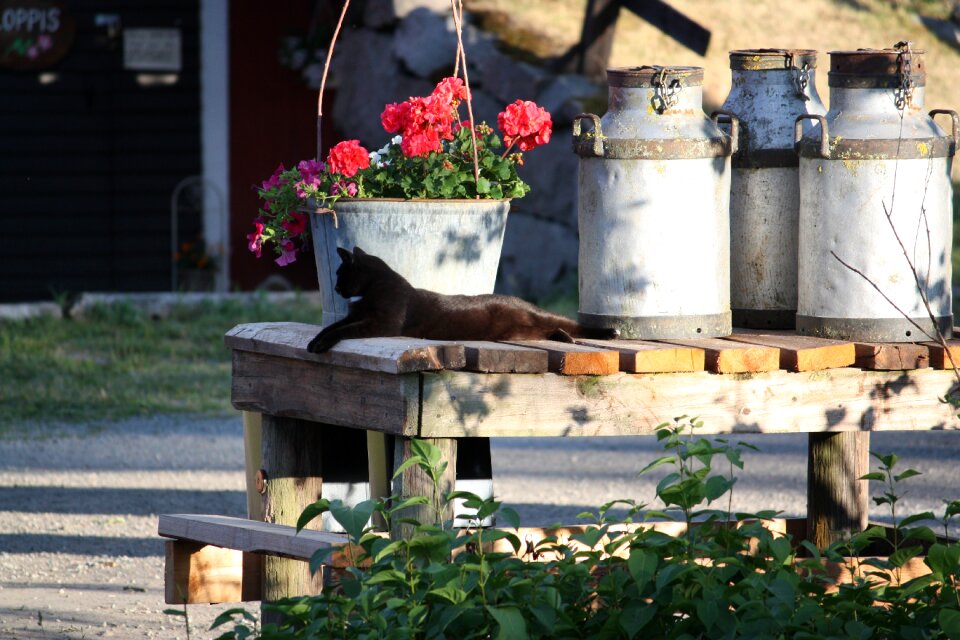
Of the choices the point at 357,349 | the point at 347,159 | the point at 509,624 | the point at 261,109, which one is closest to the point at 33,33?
the point at 261,109

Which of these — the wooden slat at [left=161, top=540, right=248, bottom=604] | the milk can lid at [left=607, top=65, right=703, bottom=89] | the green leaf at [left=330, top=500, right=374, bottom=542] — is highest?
the milk can lid at [left=607, top=65, right=703, bottom=89]

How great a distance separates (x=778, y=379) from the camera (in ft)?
8.82

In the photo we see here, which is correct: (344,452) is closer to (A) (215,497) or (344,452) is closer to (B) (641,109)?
(B) (641,109)

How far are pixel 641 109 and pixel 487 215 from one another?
0.40m

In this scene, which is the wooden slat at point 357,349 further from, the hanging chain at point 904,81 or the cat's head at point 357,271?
the hanging chain at point 904,81

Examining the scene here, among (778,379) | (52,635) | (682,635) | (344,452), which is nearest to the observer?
(682,635)

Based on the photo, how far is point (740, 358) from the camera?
103 inches

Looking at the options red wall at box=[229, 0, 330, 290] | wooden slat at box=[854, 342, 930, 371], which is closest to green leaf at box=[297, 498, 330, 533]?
wooden slat at box=[854, 342, 930, 371]

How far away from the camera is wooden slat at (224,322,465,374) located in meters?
2.50

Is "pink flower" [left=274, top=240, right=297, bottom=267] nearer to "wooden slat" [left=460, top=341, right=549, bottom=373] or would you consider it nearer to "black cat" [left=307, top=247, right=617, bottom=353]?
"black cat" [left=307, top=247, right=617, bottom=353]

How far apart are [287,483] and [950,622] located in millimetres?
1547

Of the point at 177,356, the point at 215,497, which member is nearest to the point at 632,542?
the point at 215,497

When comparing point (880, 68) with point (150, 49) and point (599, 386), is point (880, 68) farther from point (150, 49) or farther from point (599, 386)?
point (150, 49)

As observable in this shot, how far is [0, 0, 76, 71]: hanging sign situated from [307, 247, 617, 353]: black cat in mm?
8668
